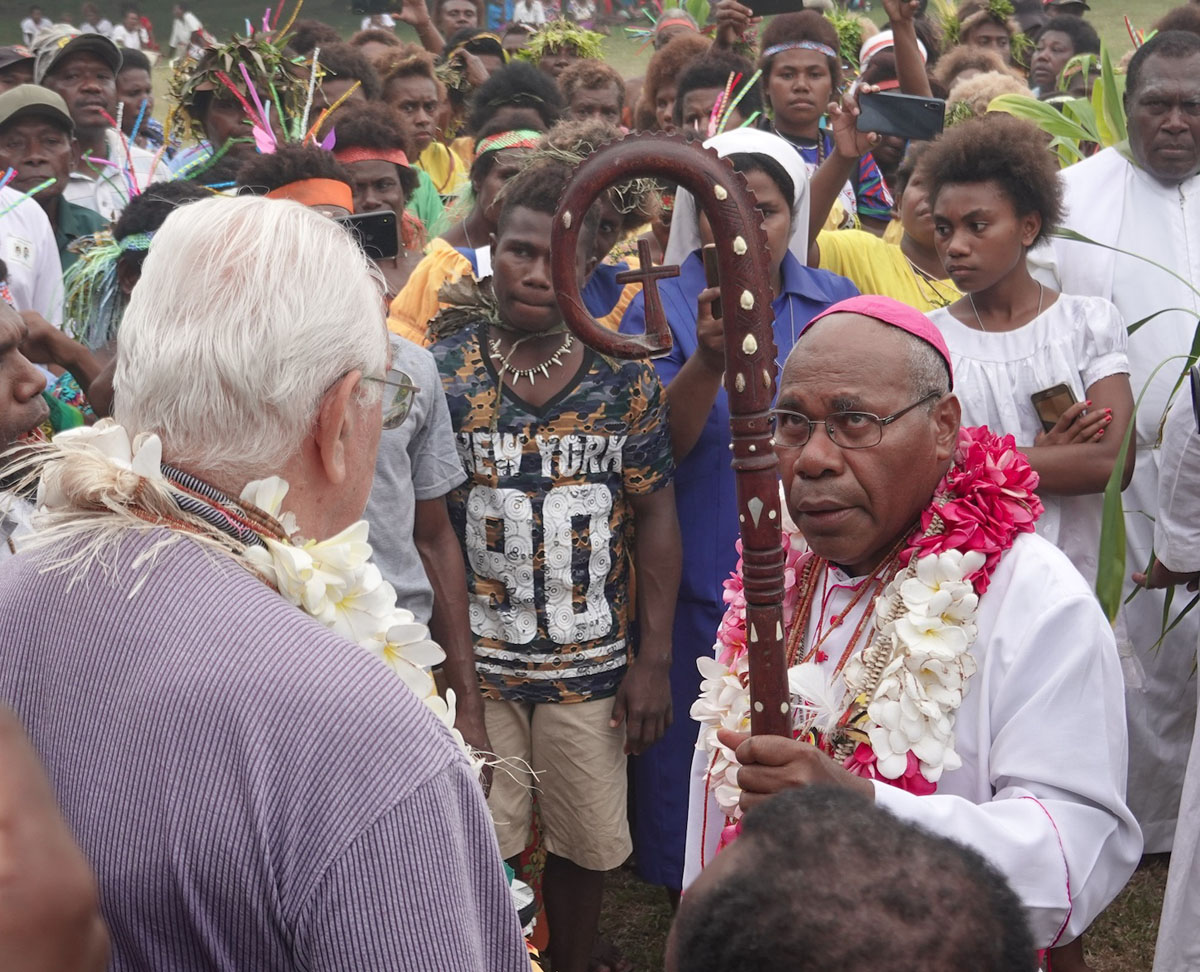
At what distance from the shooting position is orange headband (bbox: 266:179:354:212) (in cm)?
476

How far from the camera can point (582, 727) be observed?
422 cm

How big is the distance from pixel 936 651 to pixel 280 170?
3.24 m

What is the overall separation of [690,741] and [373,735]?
3.16 meters

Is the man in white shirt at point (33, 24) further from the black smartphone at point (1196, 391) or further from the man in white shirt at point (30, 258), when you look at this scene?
the black smartphone at point (1196, 391)

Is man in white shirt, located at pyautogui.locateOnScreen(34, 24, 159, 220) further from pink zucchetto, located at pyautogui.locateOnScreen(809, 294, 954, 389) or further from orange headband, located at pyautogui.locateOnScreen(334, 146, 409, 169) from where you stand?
pink zucchetto, located at pyautogui.locateOnScreen(809, 294, 954, 389)

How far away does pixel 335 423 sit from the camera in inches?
77.7

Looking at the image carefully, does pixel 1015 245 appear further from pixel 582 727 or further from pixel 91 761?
pixel 91 761

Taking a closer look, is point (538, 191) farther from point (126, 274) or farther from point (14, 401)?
point (14, 401)

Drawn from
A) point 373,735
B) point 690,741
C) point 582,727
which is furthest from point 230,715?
point 690,741

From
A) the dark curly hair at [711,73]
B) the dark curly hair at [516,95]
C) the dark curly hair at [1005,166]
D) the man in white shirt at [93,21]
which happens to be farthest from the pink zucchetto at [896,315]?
the man in white shirt at [93,21]

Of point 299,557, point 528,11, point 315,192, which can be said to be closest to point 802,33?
point 315,192

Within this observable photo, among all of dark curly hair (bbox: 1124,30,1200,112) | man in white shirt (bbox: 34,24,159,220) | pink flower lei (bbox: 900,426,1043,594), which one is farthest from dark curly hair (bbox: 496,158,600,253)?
man in white shirt (bbox: 34,24,159,220)

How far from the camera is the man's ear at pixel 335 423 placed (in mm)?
1959

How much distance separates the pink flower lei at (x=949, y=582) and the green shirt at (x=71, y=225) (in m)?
4.65
